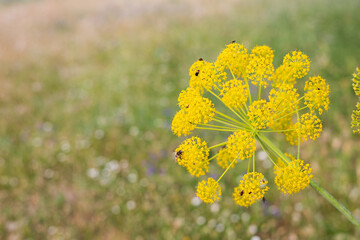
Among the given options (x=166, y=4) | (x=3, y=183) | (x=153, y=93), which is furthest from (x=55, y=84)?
(x=166, y=4)

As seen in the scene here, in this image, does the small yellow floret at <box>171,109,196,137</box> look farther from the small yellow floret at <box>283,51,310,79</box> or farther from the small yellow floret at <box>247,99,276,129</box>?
the small yellow floret at <box>283,51,310,79</box>

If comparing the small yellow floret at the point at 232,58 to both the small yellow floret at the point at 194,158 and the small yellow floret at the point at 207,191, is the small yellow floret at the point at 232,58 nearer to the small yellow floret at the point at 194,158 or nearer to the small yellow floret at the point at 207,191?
the small yellow floret at the point at 194,158

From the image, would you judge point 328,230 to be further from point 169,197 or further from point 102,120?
point 102,120

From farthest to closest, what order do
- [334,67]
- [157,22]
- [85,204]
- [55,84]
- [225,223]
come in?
[157,22]
[55,84]
[334,67]
[85,204]
[225,223]

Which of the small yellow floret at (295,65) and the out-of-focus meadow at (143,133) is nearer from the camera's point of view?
the small yellow floret at (295,65)

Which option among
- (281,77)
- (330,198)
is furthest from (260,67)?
(330,198)

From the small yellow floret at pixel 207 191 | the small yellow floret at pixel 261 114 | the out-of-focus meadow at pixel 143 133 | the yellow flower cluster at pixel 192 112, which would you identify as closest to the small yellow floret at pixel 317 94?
the small yellow floret at pixel 261 114

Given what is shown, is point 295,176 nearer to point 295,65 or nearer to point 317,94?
point 317,94

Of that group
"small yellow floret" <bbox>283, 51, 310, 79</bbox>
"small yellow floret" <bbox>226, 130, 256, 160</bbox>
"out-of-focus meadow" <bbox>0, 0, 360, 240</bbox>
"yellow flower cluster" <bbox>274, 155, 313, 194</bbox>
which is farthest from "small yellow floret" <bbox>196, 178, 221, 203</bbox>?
"out-of-focus meadow" <bbox>0, 0, 360, 240</bbox>
